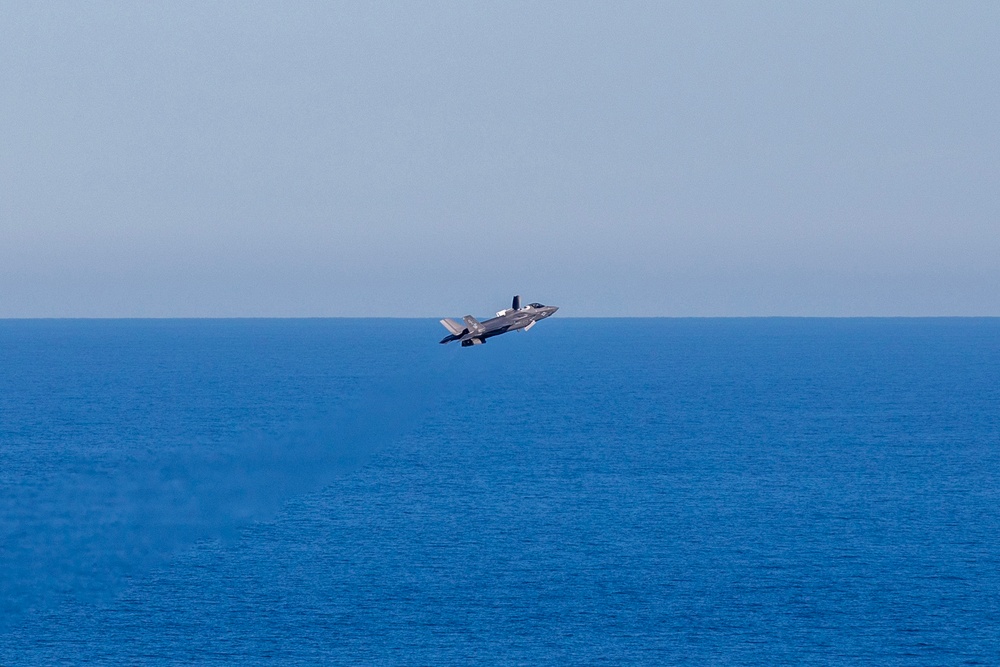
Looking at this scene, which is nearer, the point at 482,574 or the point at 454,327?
the point at 454,327

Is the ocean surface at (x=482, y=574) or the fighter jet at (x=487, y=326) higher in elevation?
the fighter jet at (x=487, y=326)

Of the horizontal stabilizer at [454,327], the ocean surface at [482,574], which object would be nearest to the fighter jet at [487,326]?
the horizontal stabilizer at [454,327]

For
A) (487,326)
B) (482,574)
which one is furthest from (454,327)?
(482,574)

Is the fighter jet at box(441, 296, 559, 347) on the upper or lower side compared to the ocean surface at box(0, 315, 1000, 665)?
upper

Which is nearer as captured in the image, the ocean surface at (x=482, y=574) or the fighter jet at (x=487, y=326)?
the fighter jet at (x=487, y=326)

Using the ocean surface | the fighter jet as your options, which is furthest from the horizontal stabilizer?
the ocean surface

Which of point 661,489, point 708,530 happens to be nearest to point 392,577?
point 708,530

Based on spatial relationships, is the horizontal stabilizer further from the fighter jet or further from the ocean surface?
the ocean surface

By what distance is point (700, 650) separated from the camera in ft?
374

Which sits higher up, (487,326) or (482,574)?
(487,326)

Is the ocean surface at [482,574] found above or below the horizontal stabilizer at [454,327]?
below

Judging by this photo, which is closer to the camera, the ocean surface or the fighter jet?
the fighter jet

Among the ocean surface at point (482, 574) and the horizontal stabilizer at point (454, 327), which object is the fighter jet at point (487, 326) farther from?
the ocean surface at point (482, 574)

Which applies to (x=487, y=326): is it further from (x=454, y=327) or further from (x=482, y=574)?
(x=482, y=574)
